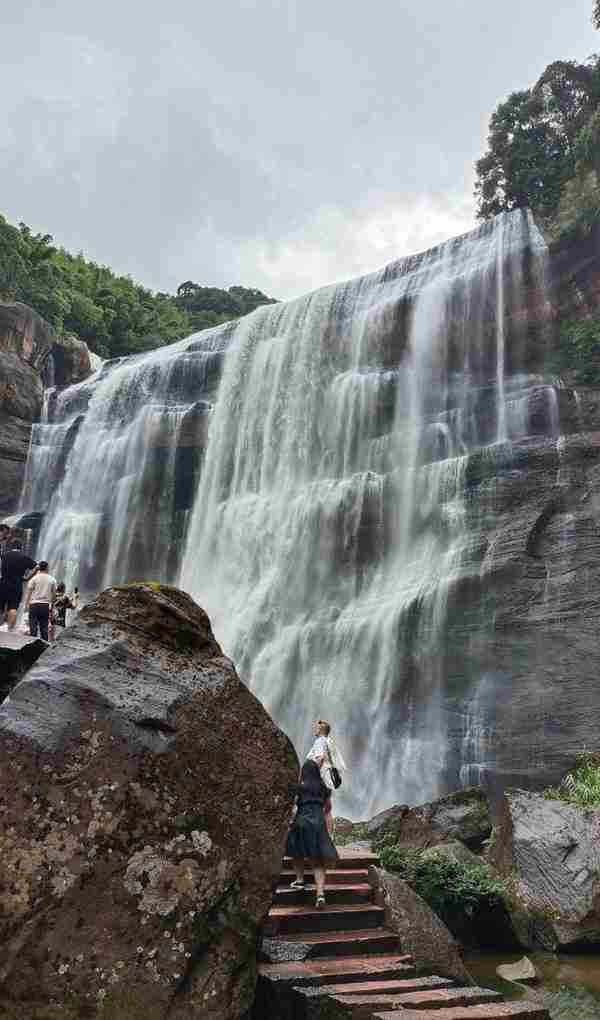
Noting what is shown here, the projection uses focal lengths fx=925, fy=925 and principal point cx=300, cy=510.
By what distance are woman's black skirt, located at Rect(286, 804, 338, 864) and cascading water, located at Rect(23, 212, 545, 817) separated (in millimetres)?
11638

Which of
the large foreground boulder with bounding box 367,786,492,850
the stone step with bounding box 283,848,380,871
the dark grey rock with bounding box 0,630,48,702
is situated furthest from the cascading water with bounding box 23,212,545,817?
the dark grey rock with bounding box 0,630,48,702

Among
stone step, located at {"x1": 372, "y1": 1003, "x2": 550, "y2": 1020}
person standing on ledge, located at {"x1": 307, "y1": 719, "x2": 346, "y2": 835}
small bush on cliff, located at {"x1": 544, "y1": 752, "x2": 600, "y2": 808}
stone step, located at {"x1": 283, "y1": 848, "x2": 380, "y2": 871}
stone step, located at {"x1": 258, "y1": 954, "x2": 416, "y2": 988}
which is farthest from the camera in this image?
small bush on cliff, located at {"x1": 544, "y1": 752, "x2": 600, "y2": 808}

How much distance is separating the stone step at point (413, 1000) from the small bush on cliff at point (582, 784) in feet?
30.5

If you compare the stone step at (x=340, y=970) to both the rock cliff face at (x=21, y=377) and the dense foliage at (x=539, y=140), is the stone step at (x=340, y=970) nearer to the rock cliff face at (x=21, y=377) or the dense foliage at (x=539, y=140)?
the rock cliff face at (x=21, y=377)

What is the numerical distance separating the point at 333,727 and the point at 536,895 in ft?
34.7

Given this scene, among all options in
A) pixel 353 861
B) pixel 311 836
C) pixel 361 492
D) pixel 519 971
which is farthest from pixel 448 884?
pixel 361 492

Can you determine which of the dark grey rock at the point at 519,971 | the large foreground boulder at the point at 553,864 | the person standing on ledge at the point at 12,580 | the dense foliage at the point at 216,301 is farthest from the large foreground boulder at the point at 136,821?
the dense foliage at the point at 216,301

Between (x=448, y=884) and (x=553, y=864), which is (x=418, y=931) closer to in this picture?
(x=448, y=884)

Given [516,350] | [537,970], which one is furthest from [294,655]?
[537,970]

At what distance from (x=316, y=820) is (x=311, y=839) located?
0.30 metres

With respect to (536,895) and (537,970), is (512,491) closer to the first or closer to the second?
(536,895)

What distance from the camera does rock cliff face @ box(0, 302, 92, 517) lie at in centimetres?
3441

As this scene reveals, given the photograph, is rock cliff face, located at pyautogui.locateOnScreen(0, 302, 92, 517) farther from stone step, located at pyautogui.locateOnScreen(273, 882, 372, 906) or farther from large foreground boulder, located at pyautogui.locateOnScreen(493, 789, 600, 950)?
stone step, located at pyautogui.locateOnScreen(273, 882, 372, 906)

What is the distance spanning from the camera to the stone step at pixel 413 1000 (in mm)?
6059
